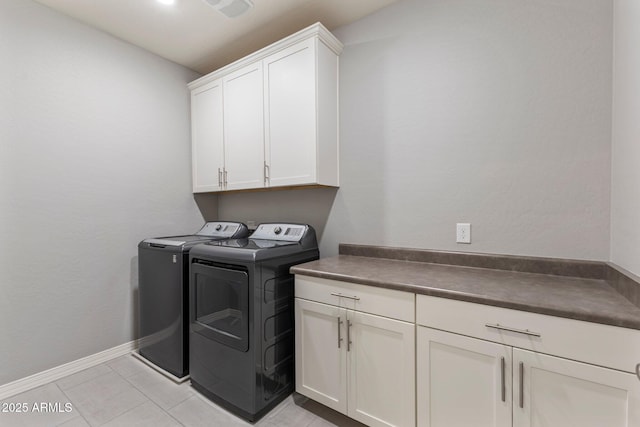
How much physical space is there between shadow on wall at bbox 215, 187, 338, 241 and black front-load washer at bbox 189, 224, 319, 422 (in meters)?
0.43

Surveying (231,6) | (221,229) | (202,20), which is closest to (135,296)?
(221,229)

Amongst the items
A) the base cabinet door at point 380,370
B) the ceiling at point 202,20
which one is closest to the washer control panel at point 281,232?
the base cabinet door at point 380,370

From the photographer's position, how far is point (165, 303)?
2039mm

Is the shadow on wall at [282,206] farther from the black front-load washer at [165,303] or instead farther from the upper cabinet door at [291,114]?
the black front-load washer at [165,303]

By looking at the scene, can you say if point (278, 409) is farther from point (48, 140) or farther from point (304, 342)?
point (48, 140)

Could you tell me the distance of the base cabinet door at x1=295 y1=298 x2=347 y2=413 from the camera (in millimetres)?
1482

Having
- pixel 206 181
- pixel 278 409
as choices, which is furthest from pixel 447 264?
pixel 206 181

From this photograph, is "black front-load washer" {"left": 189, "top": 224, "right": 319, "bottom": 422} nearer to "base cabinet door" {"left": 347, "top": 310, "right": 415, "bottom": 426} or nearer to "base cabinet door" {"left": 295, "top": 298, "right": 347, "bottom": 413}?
"base cabinet door" {"left": 295, "top": 298, "right": 347, "bottom": 413}

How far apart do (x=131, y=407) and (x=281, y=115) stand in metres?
2.16

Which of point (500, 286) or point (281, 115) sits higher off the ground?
point (281, 115)

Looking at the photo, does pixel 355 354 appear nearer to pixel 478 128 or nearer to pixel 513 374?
pixel 513 374

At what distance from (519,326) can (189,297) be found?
6.25 ft

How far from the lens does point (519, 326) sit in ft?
3.33

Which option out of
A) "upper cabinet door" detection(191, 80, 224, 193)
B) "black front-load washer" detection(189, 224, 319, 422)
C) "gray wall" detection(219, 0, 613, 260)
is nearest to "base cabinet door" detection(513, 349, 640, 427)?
"gray wall" detection(219, 0, 613, 260)
